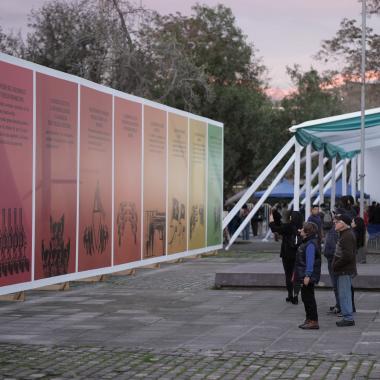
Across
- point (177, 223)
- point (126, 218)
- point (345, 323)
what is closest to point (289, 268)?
point (345, 323)

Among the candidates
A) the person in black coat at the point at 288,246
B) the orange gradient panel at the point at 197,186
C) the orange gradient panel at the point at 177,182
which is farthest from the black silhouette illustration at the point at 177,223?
the person in black coat at the point at 288,246

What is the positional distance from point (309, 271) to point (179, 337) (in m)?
1.95

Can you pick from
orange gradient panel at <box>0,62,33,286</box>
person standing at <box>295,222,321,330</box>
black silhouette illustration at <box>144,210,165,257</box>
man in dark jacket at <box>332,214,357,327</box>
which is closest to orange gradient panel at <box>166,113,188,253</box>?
black silhouette illustration at <box>144,210,165,257</box>

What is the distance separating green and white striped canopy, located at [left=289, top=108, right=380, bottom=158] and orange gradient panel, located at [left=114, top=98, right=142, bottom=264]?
23.9 ft

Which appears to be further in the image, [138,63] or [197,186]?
[138,63]

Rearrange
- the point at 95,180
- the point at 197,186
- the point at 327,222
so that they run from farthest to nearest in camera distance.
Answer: the point at 197,186, the point at 327,222, the point at 95,180

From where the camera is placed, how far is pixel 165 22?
62.3 m

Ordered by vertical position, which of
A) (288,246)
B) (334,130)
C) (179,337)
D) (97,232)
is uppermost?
(334,130)

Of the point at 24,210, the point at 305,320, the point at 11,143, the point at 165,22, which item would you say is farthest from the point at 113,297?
the point at 165,22

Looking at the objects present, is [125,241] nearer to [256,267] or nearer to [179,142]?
[256,267]

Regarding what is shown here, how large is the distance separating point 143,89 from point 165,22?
67.0 ft

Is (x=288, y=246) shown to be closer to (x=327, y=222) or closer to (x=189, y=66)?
(x=327, y=222)

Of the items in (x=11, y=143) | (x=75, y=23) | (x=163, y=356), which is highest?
(x=75, y=23)

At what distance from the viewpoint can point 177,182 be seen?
2480 centimetres
